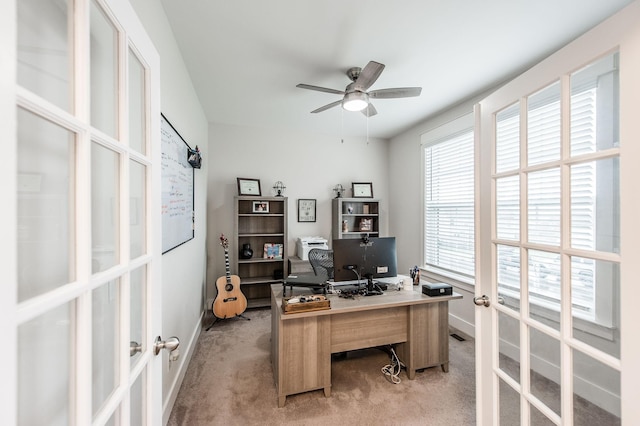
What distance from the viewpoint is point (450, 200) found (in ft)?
10.7

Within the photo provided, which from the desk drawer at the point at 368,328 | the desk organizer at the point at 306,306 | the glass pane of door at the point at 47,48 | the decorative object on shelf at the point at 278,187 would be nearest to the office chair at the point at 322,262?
the desk drawer at the point at 368,328

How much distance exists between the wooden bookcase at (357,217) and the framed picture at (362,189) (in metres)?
0.12

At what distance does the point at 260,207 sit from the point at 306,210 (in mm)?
763

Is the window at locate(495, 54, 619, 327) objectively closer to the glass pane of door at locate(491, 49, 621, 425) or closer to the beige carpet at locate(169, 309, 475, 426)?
the glass pane of door at locate(491, 49, 621, 425)

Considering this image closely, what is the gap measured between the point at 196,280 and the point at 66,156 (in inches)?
102

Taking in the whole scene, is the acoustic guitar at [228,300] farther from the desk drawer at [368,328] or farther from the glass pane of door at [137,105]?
the glass pane of door at [137,105]

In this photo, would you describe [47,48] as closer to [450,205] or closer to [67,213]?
[67,213]

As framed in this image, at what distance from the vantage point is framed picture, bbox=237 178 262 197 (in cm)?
373

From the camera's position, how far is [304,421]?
1691mm

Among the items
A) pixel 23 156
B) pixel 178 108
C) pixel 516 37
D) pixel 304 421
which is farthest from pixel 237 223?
pixel 516 37

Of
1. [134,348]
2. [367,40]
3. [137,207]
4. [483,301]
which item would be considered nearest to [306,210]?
Answer: [367,40]

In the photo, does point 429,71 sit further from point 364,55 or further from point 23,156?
point 23,156

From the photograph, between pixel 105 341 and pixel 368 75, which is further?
pixel 368 75

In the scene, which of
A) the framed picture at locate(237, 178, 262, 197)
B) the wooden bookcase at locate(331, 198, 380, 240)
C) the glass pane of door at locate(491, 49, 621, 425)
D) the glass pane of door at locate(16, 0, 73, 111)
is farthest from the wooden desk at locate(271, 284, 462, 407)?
the wooden bookcase at locate(331, 198, 380, 240)
